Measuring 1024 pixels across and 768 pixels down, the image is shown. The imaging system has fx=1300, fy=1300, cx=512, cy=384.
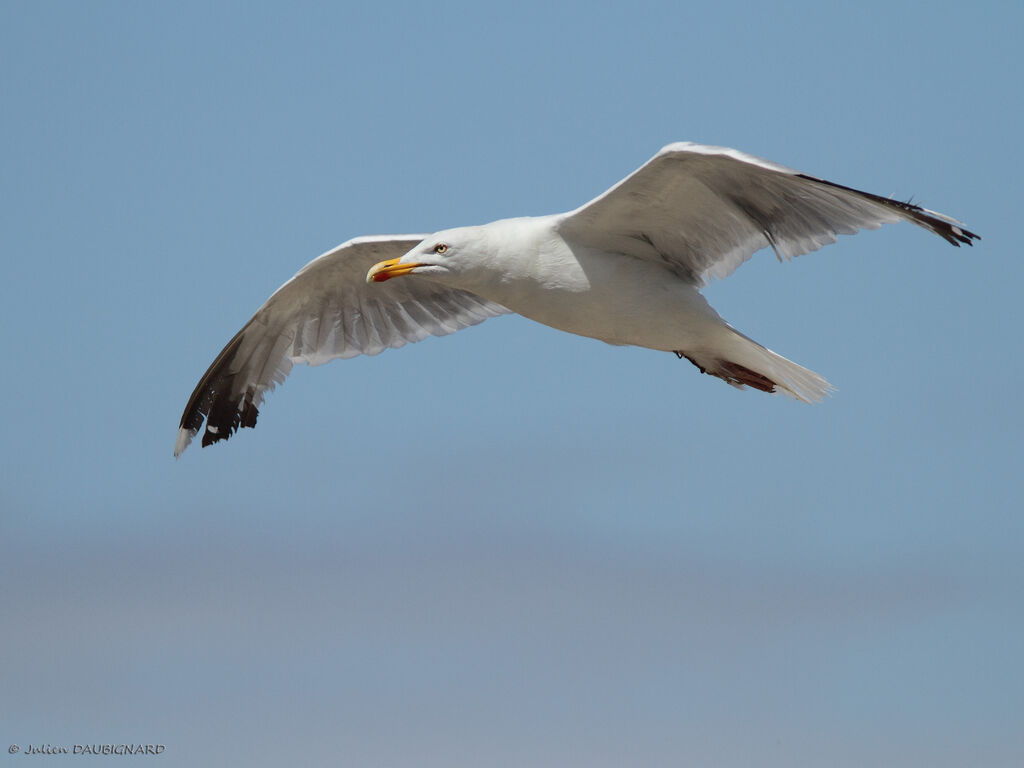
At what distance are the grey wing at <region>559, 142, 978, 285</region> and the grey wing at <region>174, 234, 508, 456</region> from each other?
228cm

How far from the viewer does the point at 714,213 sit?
796 centimetres

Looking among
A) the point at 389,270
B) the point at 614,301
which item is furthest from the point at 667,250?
the point at 389,270

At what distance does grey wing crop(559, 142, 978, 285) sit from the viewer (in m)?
7.42

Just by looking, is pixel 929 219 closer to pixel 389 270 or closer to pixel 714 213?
pixel 714 213

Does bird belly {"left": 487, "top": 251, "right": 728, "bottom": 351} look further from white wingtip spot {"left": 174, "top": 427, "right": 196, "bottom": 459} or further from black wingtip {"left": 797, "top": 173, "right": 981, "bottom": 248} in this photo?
white wingtip spot {"left": 174, "top": 427, "right": 196, "bottom": 459}

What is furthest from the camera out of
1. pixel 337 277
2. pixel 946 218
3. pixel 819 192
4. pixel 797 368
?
pixel 337 277

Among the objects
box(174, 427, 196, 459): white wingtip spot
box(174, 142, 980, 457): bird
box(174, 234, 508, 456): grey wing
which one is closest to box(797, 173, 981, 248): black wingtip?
box(174, 142, 980, 457): bird

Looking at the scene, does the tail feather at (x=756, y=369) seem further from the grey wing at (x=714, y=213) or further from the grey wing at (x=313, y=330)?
the grey wing at (x=313, y=330)

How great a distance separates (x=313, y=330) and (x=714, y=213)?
3.78 m

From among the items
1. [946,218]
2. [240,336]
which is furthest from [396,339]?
[946,218]

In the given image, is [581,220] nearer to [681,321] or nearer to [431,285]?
[681,321]

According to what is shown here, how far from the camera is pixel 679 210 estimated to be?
311 inches

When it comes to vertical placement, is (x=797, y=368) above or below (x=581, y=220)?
below

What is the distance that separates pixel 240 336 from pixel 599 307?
11.7 feet
